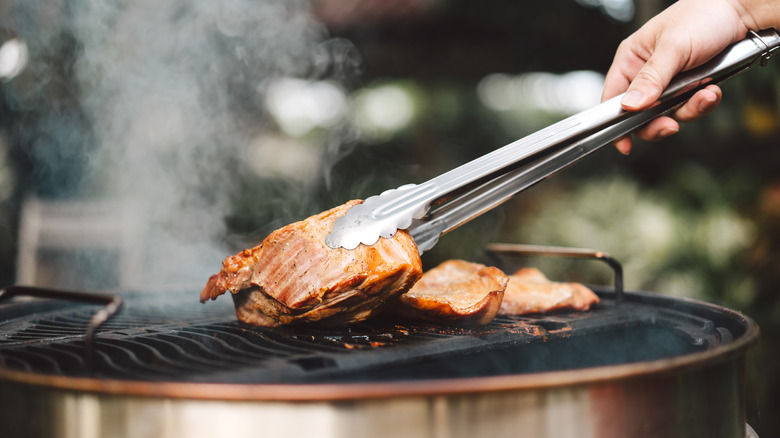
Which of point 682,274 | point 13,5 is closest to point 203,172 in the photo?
point 13,5

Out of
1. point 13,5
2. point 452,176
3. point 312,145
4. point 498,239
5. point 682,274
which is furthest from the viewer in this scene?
point 312,145

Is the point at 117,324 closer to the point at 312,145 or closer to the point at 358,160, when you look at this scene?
the point at 358,160

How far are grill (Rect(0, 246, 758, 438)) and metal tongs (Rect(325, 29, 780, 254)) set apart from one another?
1.24ft

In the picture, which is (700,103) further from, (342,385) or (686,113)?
(342,385)

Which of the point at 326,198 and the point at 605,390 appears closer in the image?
the point at 605,390

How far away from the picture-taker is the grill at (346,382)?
118cm

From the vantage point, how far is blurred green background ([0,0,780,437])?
5074 mm

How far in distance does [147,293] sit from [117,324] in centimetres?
79

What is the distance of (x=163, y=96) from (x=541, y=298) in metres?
4.31

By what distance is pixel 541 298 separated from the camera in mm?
2305

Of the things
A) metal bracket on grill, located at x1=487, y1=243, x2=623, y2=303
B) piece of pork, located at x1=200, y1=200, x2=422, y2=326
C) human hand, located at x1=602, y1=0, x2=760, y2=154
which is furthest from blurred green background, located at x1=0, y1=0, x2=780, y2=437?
human hand, located at x1=602, y1=0, x2=760, y2=154

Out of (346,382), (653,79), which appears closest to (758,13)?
(653,79)

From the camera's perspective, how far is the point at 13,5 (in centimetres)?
479

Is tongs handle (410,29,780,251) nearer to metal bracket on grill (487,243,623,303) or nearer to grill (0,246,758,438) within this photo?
grill (0,246,758,438)
